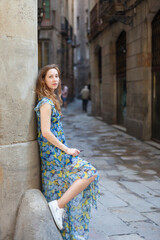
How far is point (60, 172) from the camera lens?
10.6ft

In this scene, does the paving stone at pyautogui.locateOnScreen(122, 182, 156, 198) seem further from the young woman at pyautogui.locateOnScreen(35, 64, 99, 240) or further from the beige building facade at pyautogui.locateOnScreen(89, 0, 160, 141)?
the beige building facade at pyautogui.locateOnScreen(89, 0, 160, 141)

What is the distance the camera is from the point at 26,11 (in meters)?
3.03

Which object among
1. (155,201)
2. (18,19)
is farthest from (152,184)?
(18,19)

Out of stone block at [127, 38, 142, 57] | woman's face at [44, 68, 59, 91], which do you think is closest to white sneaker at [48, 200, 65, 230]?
woman's face at [44, 68, 59, 91]

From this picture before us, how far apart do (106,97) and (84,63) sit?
1189 inches

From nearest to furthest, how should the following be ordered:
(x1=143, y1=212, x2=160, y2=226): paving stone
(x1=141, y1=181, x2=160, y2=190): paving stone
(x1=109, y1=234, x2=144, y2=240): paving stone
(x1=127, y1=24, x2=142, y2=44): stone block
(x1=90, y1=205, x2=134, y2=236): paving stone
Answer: (x1=109, y1=234, x2=144, y2=240): paving stone
(x1=90, y1=205, x2=134, y2=236): paving stone
(x1=143, y1=212, x2=160, y2=226): paving stone
(x1=141, y1=181, x2=160, y2=190): paving stone
(x1=127, y1=24, x2=142, y2=44): stone block

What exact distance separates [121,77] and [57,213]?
10.9 meters

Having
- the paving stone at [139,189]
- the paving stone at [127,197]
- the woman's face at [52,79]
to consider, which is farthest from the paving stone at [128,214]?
the woman's face at [52,79]

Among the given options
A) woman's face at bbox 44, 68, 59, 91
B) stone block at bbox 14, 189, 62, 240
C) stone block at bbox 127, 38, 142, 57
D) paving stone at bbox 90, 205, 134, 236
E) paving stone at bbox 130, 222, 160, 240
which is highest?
stone block at bbox 127, 38, 142, 57

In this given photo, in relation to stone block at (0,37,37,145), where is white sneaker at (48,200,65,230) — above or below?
below

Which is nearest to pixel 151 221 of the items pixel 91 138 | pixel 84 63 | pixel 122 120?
pixel 91 138

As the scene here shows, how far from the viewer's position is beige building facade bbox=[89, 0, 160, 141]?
395 inches

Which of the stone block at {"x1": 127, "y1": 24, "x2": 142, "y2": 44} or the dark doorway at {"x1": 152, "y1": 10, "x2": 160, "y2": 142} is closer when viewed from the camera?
the dark doorway at {"x1": 152, "y1": 10, "x2": 160, "y2": 142}

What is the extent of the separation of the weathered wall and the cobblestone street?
107cm
